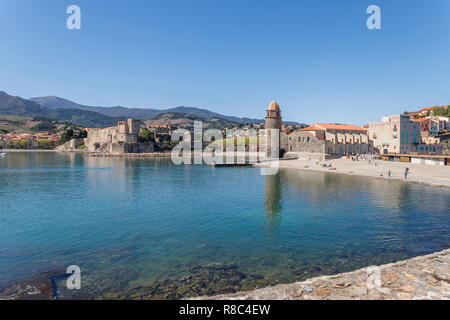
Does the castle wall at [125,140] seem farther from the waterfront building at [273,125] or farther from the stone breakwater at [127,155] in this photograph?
the waterfront building at [273,125]

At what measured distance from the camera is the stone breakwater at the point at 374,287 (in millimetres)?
5234

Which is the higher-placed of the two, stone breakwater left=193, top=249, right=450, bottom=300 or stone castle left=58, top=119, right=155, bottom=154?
stone castle left=58, top=119, right=155, bottom=154

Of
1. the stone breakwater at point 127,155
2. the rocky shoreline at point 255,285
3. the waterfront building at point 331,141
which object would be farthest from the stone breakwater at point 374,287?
the stone breakwater at point 127,155

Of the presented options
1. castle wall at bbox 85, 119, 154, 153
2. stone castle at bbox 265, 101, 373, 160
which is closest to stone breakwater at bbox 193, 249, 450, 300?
stone castle at bbox 265, 101, 373, 160

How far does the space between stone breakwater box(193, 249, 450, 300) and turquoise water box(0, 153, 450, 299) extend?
1.61m

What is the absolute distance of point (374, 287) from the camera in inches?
220

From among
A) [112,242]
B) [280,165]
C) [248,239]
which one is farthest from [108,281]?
[280,165]

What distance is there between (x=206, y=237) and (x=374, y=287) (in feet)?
22.9

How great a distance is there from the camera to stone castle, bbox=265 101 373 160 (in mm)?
50688

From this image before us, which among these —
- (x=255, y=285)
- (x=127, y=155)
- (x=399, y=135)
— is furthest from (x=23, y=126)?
(x=255, y=285)

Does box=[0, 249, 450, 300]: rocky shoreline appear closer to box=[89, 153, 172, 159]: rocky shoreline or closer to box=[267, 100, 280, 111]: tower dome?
box=[267, 100, 280, 111]: tower dome

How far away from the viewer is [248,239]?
1098cm

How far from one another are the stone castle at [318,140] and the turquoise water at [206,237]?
3051 cm

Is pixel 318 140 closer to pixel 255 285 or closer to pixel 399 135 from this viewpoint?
pixel 399 135
